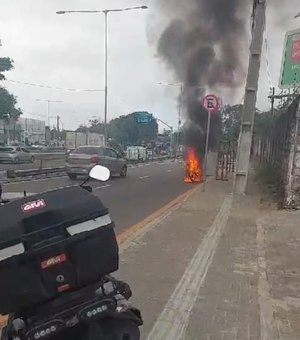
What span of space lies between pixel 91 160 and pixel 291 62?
33.2 feet

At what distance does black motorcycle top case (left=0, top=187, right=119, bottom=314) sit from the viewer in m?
2.65

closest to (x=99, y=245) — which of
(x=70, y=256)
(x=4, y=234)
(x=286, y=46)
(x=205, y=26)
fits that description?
(x=70, y=256)

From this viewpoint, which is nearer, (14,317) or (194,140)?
(14,317)

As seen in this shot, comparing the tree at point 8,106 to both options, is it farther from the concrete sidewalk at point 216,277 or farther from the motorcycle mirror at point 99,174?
the motorcycle mirror at point 99,174

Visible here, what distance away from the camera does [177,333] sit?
4.12m

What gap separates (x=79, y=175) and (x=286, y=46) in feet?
35.2

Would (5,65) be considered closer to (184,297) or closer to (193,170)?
(193,170)

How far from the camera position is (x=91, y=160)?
21.4 meters

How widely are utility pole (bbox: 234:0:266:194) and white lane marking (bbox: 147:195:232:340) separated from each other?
7207 millimetres

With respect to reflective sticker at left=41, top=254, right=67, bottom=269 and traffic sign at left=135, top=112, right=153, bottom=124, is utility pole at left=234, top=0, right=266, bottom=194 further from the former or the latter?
traffic sign at left=135, top=112, right=153, bottom=124

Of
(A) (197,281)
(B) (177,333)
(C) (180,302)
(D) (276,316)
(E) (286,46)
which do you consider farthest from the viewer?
(E) (286,46)

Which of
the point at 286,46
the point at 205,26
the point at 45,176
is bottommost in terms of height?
the point at 45,176

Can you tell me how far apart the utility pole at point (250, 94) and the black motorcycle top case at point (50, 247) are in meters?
12.7

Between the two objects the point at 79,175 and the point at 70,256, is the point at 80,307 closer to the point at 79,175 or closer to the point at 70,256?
the point at 70,256
